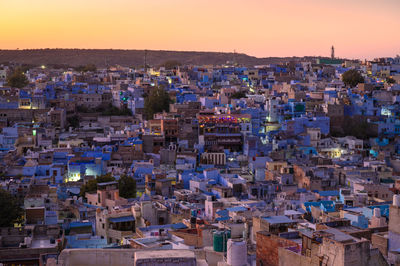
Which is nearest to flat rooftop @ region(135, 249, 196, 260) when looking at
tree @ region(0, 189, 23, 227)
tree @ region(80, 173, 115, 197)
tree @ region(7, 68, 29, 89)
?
tree @ region(0, 189, 23, 227)

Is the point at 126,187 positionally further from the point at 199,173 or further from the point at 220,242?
the point at 220,242

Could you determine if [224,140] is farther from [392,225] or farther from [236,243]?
[236,243]

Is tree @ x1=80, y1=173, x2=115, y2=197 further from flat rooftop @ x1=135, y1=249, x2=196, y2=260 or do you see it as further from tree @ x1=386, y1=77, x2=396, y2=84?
tree @ x1=386, y1=77, x2=396, y2=84

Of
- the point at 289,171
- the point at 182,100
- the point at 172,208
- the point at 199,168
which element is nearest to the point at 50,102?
the point at 182,100

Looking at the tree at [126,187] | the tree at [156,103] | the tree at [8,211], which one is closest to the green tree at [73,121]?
the tree at [156,103]

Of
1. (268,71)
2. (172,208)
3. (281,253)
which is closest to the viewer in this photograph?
(281,253)

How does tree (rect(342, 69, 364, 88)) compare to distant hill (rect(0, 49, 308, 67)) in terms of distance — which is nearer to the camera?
tree (rect(342, 69, 364, 88))
